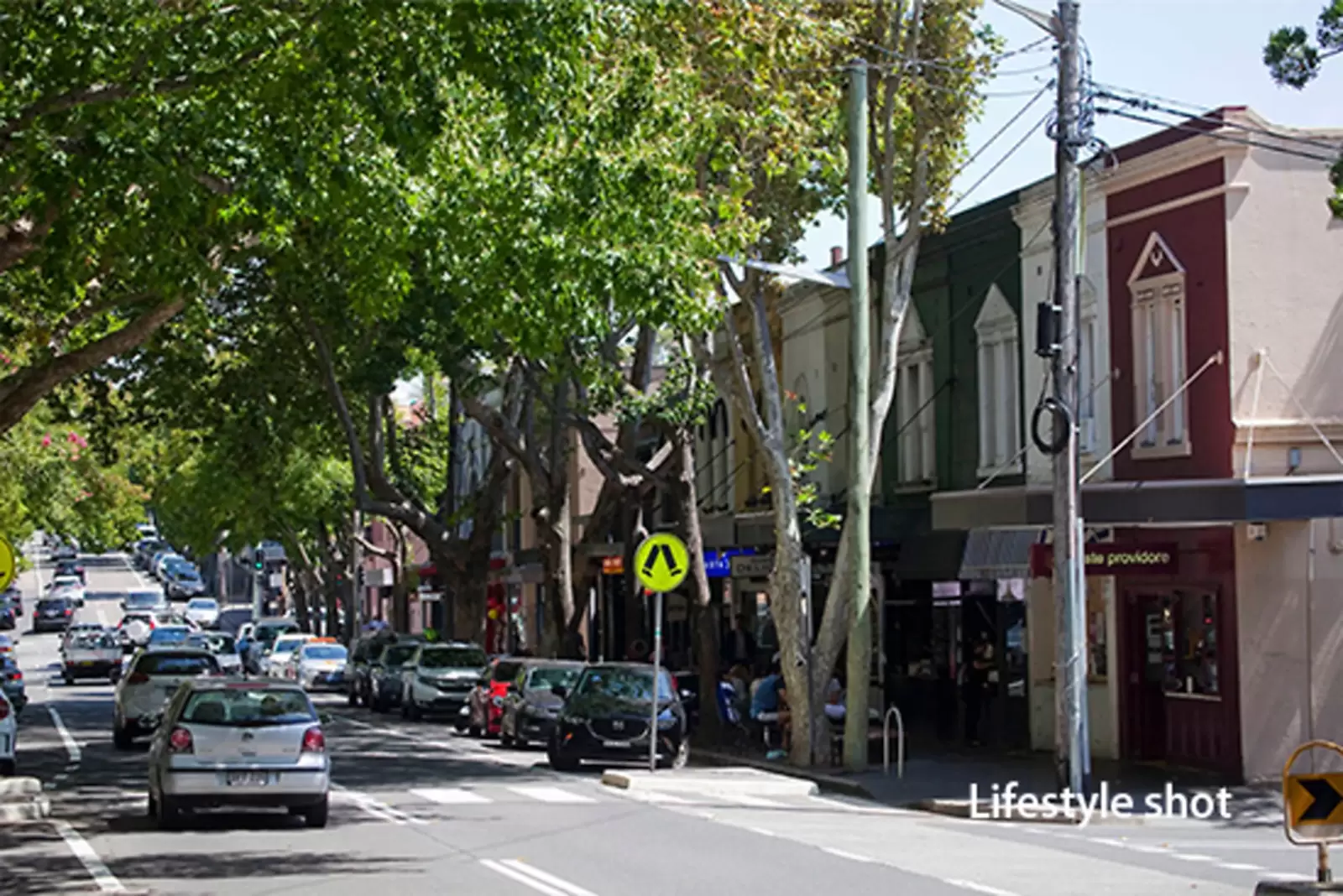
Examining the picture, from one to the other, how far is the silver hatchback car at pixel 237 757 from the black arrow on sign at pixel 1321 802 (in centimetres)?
980

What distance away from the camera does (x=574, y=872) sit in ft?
51.1

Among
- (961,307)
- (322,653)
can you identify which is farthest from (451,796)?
(322,653)

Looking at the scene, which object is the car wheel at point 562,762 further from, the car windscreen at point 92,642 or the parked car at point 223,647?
the car windscreen at point 92,642

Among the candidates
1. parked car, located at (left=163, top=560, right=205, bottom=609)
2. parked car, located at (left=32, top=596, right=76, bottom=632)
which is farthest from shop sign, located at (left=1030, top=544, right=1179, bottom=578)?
parked car, located at (left=163, top=560, right=205, bottom=609)

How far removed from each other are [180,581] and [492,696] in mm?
79782

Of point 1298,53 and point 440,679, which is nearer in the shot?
point 1298,53

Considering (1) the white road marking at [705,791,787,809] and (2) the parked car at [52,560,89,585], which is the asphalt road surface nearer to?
(1) the white road marking at [705,791,787,809]

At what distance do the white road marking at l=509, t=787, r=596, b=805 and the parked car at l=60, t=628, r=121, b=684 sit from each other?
3589 centimetres

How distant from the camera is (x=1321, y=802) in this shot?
12.3 m

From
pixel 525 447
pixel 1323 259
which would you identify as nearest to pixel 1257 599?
pixel 1323 259

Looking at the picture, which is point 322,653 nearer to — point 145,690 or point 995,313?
point 145,690

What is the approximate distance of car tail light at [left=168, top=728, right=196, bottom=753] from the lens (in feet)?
60.5

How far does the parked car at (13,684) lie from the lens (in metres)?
38.9

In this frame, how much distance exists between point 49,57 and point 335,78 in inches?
87.9
